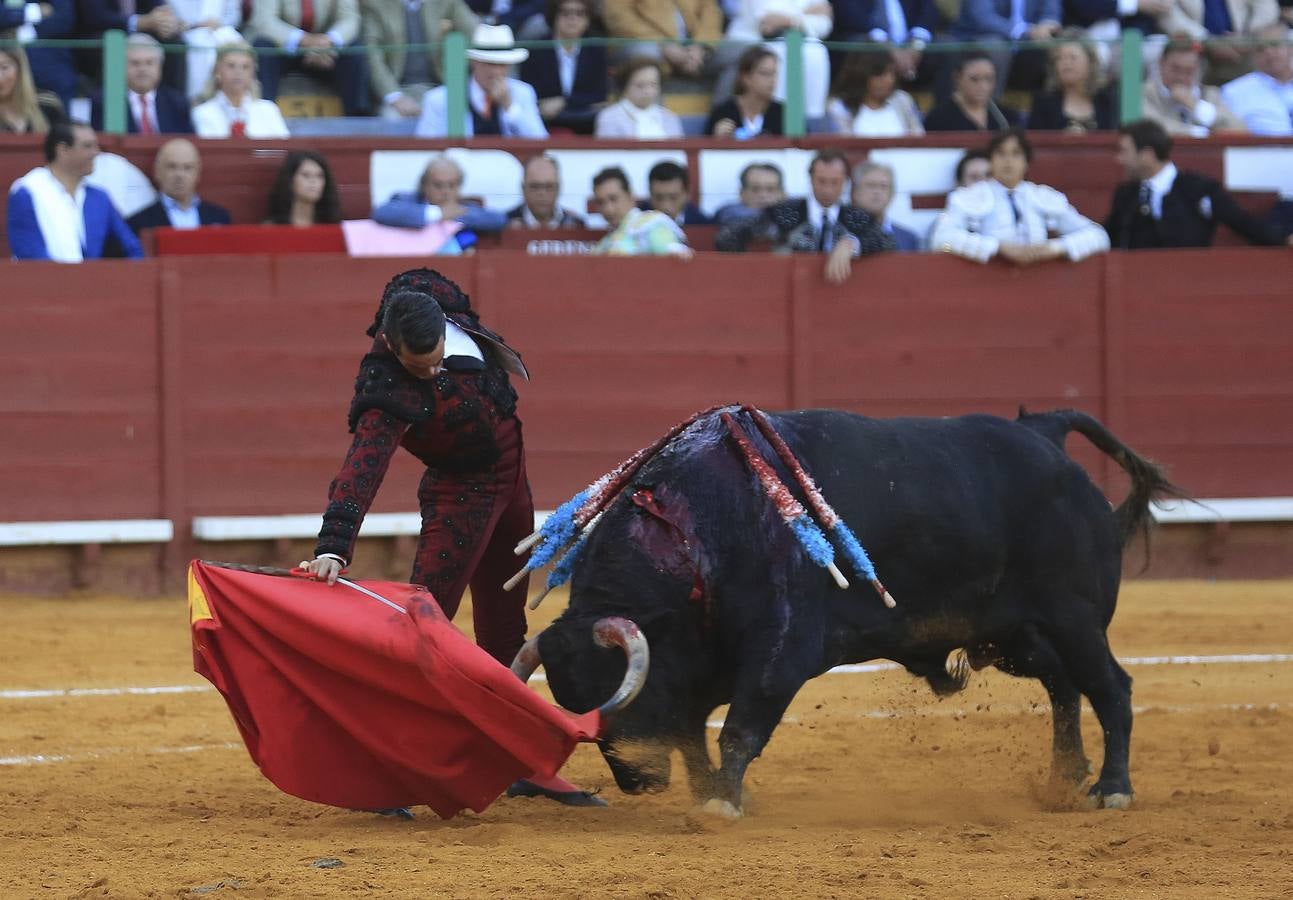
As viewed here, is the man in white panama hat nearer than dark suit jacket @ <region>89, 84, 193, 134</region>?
No

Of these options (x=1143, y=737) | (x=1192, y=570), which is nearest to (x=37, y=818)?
(x=1143, y=737)

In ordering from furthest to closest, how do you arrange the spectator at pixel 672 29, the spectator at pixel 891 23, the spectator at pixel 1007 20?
1. the spectator at pixel 1007 20
2. the spectator at pixel 891 23
3. the spectator at pixel 672 29

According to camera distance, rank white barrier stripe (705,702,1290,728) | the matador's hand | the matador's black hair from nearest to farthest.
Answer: the matador's hand < the matador's black hair < white barrier stripe (705,702,1290,728)

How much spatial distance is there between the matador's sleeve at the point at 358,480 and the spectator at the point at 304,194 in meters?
3.90

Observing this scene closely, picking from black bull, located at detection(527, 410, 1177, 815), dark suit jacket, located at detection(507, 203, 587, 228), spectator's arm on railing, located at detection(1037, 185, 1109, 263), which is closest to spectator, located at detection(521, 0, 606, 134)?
dark suit jacket, located at detection(507, 203, 587, 228)

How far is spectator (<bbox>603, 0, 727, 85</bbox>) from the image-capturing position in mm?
8391

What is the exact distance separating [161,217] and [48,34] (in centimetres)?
88

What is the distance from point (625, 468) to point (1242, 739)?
2122 mm

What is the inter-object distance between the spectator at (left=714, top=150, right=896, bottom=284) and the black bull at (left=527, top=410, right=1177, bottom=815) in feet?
11.0

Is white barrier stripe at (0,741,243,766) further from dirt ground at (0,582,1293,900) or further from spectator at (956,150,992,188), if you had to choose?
spectator at (956,150,992,188)

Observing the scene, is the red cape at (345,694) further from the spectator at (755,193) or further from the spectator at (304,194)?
the spectator at (755,193)

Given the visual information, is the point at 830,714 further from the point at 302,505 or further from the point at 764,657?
the point at 302,505

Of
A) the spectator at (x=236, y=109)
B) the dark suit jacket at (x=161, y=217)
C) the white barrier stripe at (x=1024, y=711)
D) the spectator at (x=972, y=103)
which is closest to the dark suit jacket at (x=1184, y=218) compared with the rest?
the spectator at (x=972, y=103)

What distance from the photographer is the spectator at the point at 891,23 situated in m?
8.97
